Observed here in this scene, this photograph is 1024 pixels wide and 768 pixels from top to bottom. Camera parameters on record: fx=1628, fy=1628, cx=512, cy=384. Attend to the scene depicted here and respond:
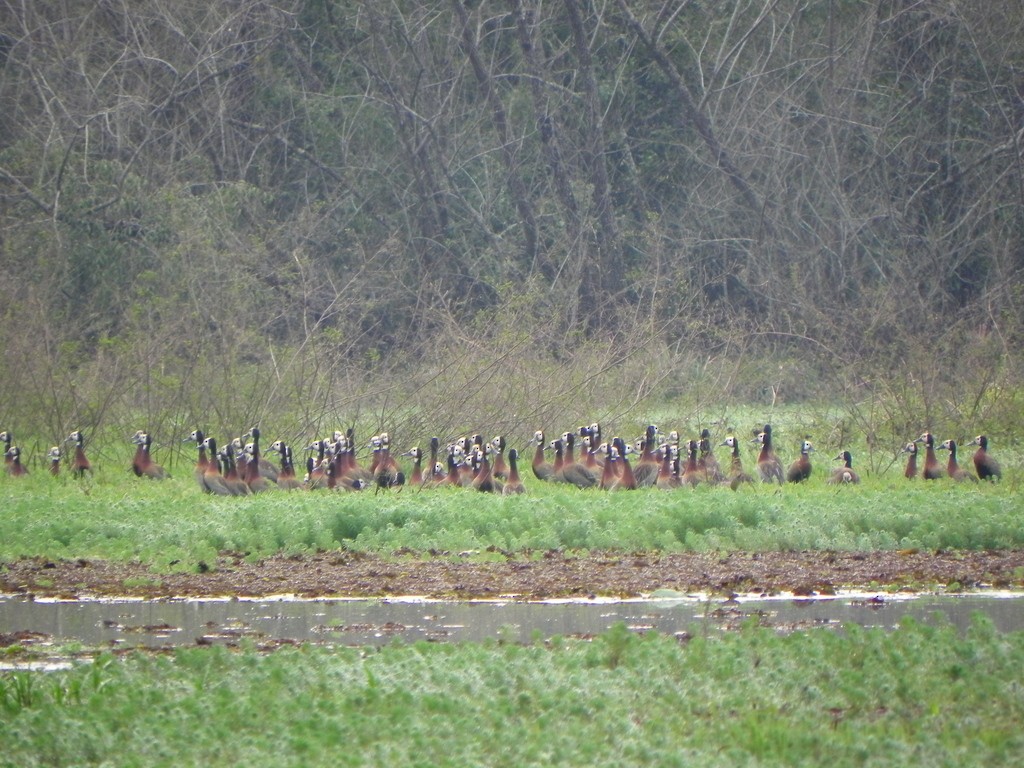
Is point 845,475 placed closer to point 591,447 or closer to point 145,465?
point 591,447

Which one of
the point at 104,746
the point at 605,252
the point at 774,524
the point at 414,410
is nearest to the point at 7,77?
the point at 605,252

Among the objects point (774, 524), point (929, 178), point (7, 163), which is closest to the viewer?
point (774, 524)

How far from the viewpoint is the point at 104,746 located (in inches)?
274

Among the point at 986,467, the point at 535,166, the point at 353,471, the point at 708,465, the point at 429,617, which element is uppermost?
the point at 535,166

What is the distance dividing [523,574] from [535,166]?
97.3 ft

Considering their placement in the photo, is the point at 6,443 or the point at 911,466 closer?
the point at 911,466

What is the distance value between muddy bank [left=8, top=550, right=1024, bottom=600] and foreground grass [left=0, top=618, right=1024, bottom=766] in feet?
8.95

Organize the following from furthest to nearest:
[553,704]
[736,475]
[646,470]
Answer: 1. [646,470]
2. [736,475]
3. [553,704]

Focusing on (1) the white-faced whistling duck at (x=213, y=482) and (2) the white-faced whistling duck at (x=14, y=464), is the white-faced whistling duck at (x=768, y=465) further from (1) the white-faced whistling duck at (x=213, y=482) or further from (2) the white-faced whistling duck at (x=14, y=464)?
(2) the white-faced whistling duck at (x=14, y=464)

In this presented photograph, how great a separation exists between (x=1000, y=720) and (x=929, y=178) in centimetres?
3292

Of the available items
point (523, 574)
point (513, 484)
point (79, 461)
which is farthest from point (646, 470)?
point (79, 461)

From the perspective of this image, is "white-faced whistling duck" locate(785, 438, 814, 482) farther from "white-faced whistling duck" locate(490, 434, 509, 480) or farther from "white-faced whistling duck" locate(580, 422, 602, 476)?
"white-faced whistling duck" locate(490, 434, 509, 480)

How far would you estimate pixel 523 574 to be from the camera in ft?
41.2

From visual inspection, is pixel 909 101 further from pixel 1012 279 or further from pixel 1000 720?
pixel 1000 720
